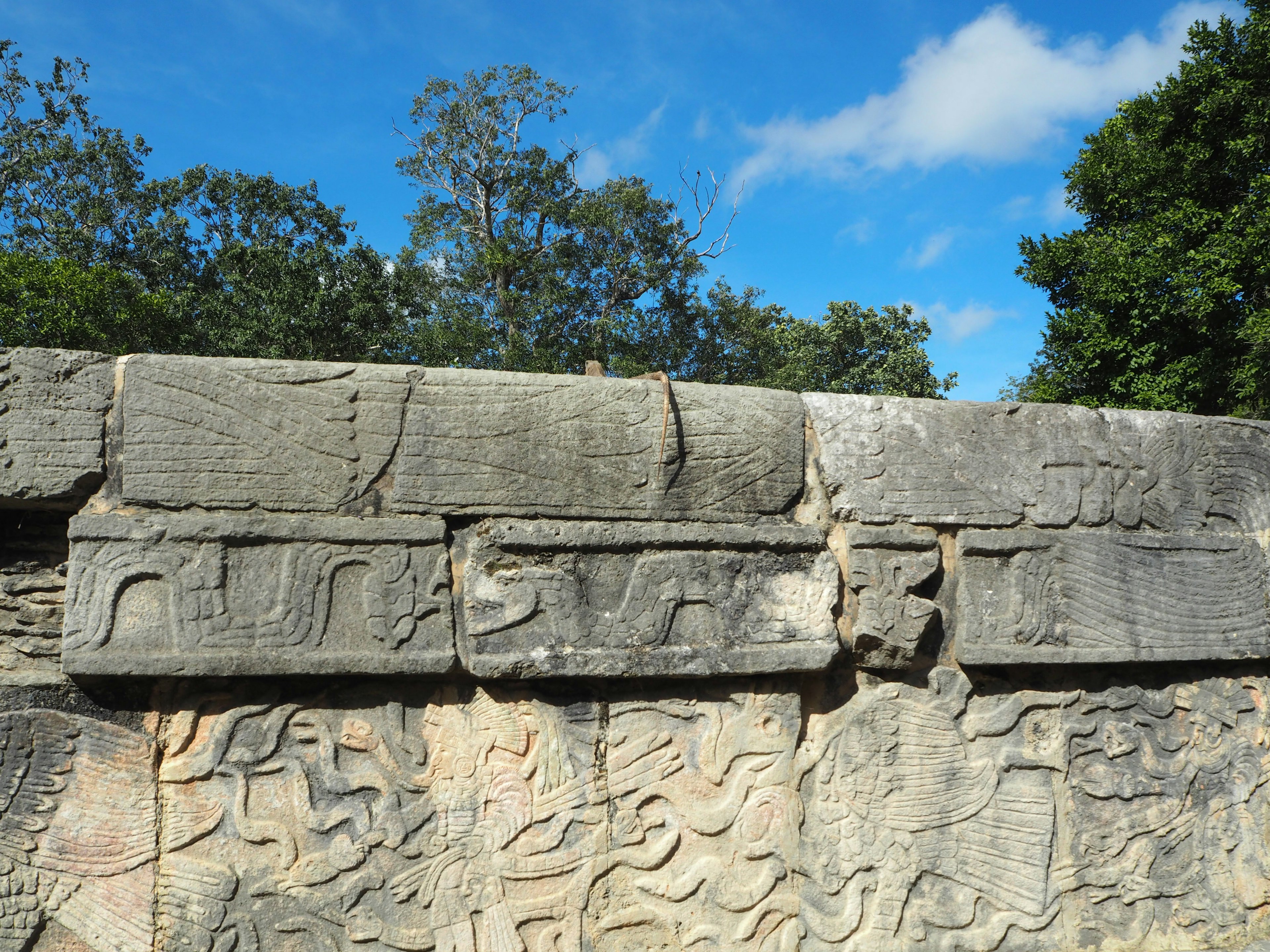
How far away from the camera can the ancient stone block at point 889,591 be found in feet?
7.77

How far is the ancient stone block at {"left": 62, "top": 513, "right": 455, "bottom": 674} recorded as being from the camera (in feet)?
6.43

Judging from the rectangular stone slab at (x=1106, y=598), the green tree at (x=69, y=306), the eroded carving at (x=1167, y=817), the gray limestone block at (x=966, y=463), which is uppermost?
the green tree at (x=69, y=306)

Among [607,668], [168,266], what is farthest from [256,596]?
[168,266]

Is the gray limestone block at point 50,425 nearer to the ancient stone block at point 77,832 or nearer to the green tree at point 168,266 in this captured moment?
the ancient stone block at point 77,832

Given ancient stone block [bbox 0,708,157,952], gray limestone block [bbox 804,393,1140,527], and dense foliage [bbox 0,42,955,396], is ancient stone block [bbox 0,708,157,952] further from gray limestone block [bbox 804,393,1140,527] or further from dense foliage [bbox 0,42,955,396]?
dense foliage [bbox 0,42,955,396]

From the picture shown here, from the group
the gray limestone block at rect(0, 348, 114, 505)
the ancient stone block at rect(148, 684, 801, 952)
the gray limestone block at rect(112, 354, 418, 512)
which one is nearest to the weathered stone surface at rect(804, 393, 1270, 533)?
the ancient stone block at rect(148, 684, 801, 952)

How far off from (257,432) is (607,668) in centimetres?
102

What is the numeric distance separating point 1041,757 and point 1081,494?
0.78m

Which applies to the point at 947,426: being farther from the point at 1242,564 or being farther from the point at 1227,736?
the point at 1227,736

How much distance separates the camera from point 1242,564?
2.73 meters

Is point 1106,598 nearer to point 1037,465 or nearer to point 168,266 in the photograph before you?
point 1037,465

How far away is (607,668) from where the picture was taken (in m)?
2.19

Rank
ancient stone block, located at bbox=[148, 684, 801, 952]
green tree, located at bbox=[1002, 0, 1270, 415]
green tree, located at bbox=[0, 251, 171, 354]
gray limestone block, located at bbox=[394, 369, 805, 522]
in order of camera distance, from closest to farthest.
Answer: ancient stone block, located at bbox=[148, 684, 801, 952] → gray limestone block, located at bbox=[394, 369, 805, 522] → green tree, located at bbox=[1002, 0, 1270, 415] → green tree, located at bbox=[0, 251, 171, 354]

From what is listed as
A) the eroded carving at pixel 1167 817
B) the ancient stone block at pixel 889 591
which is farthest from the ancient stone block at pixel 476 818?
the eroded carving at pixel 1167 817
